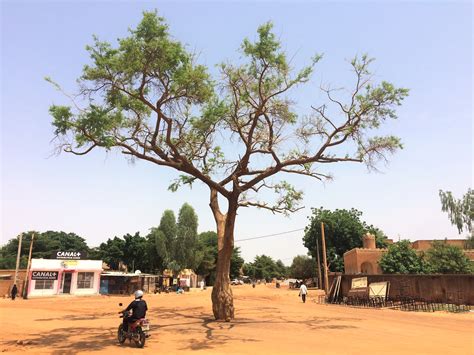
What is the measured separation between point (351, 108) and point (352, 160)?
2.39 m

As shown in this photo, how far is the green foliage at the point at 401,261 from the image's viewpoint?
125 ft

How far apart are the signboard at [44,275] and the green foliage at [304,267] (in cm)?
4777

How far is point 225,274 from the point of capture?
711 inches

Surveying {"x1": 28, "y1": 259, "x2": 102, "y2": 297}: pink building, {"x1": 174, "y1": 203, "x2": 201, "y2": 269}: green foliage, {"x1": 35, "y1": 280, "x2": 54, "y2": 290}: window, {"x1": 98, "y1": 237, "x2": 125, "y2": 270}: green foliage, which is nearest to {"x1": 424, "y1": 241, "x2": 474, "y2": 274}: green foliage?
{"x1": 28, "y1": 259, "x2": 102, "y2": 297}: pink building

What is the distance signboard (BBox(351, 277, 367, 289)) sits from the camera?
1140 inches

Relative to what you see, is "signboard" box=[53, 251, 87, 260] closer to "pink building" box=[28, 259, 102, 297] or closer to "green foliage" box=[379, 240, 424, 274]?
"pink building" box=[28, 259, 102, 297]

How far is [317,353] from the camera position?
34.2 ft

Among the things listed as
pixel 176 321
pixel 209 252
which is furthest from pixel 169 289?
pixel 176 321

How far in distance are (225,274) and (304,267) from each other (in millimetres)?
63345

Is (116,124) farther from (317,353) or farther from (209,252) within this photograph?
(209,252)

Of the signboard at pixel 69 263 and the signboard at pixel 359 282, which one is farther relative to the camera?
the signboard at pixel 69 263

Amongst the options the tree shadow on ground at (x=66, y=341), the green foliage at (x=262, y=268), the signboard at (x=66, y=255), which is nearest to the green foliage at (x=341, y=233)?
the signboard at (x=66, y=255)

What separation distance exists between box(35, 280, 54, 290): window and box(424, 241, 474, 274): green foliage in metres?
37.2

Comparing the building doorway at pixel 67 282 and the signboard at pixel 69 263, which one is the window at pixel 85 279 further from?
the signboard at pixel 69 263
